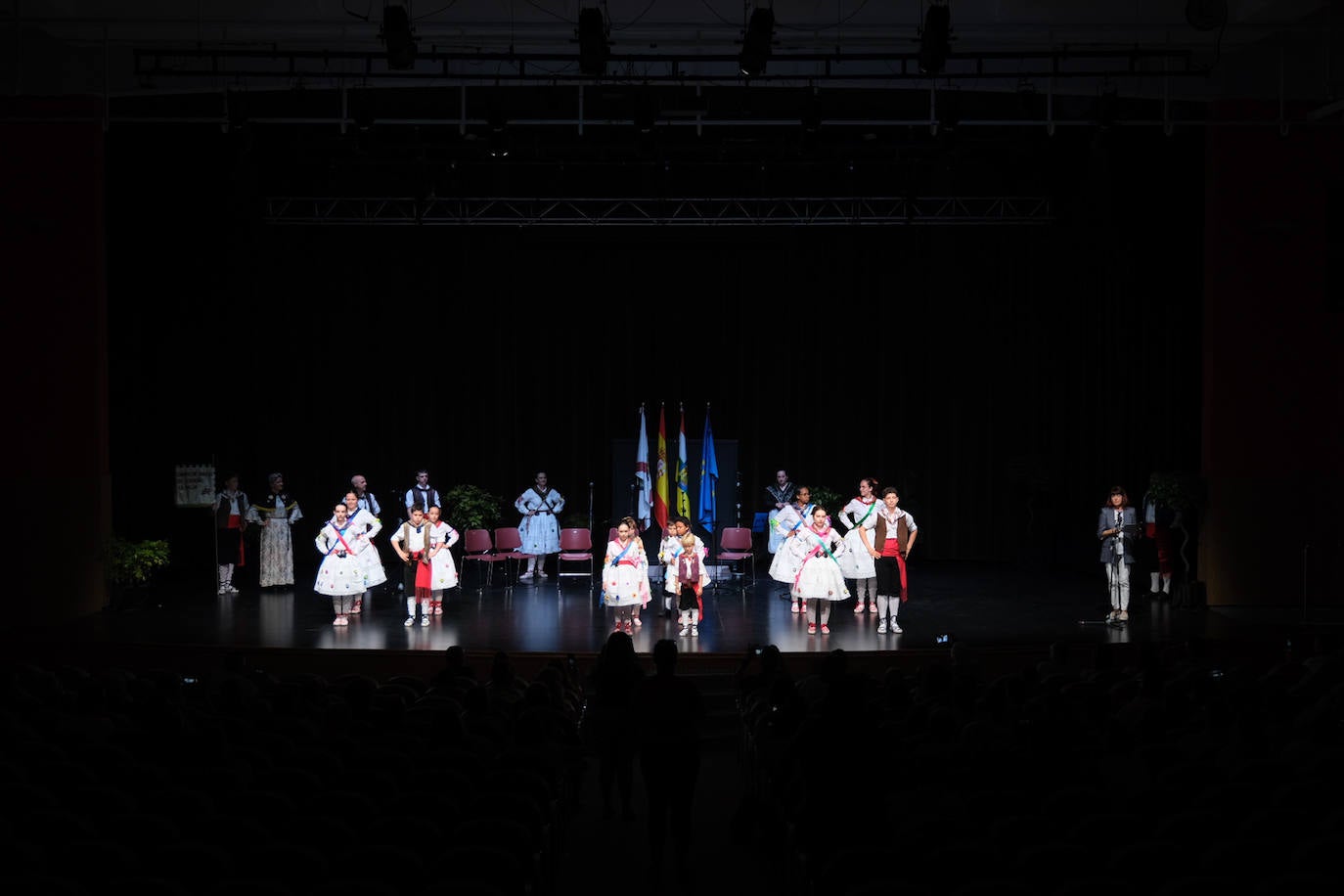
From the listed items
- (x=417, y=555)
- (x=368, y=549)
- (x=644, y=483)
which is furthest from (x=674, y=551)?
(x=644, y=483)

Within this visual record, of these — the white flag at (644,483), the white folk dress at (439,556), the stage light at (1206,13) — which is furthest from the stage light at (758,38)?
the white flag at (644,483)

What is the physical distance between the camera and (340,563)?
13.4m

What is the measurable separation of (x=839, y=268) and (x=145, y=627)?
1122 centimetres

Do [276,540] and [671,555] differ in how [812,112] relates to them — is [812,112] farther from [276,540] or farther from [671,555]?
[276,540]

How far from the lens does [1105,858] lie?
442cm

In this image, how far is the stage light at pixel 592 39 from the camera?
10555 mm

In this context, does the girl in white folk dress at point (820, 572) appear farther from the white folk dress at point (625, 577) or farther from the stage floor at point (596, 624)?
the white folk dress at point (625, 577)

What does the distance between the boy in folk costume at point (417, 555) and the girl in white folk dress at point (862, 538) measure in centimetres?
460

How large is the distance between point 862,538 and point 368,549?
5445 millimetres

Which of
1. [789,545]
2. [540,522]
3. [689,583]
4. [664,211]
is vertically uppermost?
[664,211]

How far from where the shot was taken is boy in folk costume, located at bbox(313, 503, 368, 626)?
13344 millimetres

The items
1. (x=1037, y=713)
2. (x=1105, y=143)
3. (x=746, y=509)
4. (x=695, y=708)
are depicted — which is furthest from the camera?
(x=746, y=509)

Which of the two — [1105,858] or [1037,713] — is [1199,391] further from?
[1105,858]

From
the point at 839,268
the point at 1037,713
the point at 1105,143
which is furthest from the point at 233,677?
the point at 839,268
